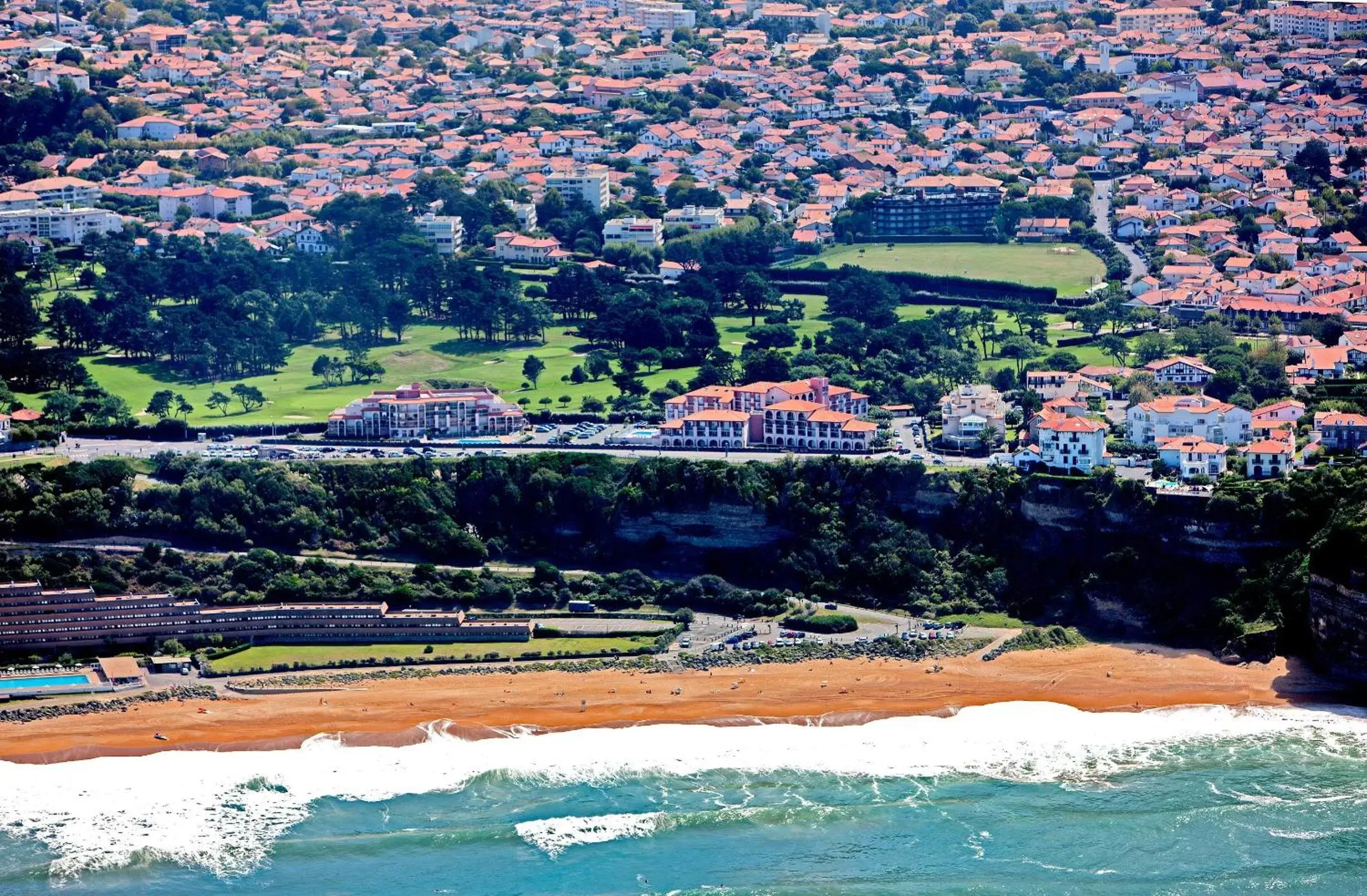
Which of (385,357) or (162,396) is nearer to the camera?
(162,396)

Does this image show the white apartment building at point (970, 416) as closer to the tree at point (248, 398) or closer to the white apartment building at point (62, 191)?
the tree at point (248, 398)

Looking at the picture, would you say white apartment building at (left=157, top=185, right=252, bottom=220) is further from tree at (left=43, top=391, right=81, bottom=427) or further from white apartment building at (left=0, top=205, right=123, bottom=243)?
tree at (left=43, top=391, right=81, bottom=427)

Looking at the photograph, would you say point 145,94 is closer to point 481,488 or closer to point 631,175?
point 631,175

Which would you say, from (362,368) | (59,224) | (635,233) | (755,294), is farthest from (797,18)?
(362,368)

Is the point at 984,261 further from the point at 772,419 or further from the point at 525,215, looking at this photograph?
the point at 772,419

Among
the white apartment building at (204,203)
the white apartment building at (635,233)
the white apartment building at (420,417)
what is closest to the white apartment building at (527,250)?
the white apartment building at (635,233)

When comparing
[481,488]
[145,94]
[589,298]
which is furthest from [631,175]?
[481,488]

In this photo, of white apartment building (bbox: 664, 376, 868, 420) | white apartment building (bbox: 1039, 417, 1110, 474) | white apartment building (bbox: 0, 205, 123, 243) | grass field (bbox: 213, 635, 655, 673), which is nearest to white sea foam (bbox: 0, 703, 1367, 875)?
grass field (bbox: 213, 635, 655, 673)
